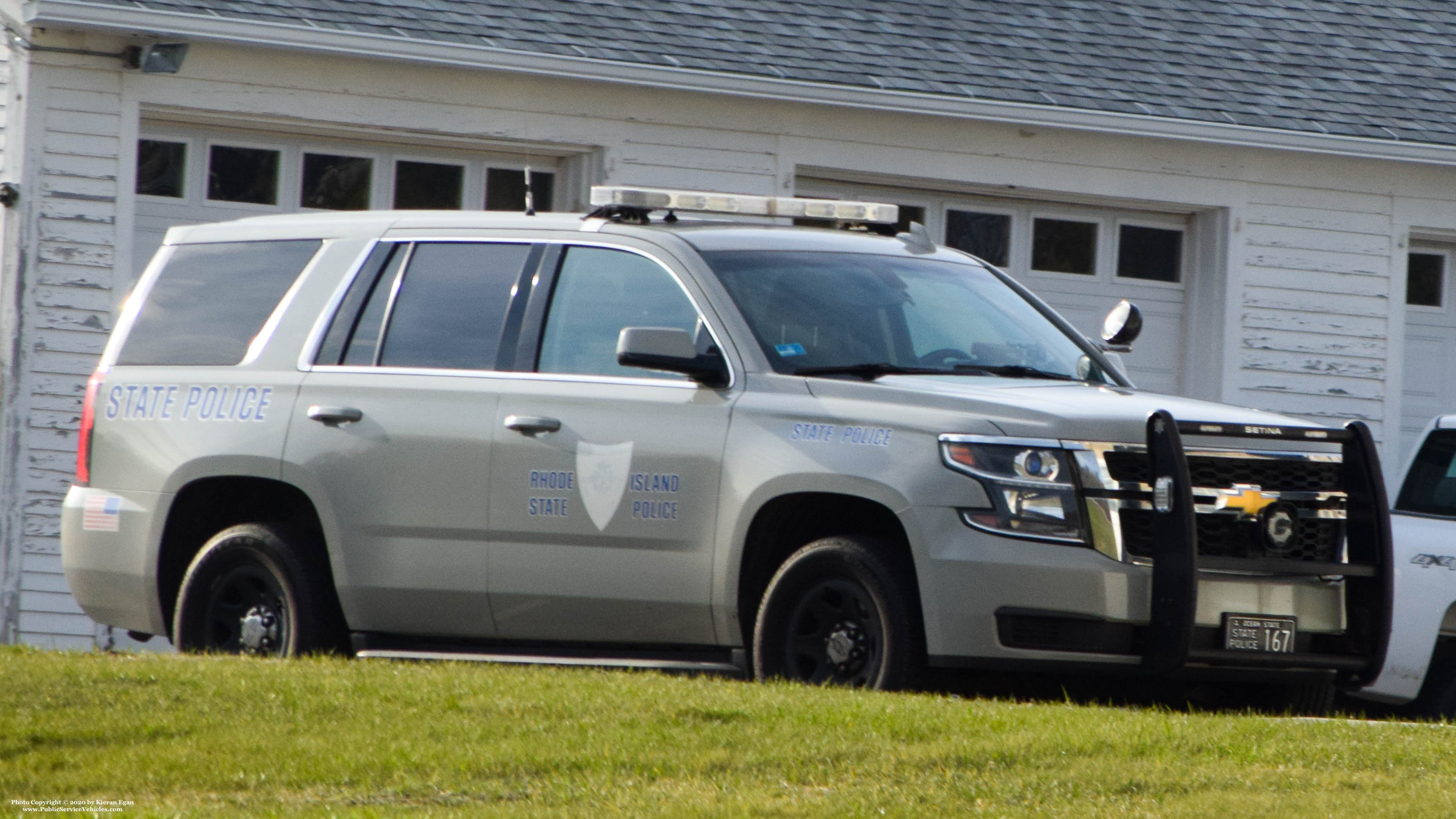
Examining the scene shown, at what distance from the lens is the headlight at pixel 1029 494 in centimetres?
676

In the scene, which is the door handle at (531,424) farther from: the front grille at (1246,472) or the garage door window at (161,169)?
the garage door window at (161,169)

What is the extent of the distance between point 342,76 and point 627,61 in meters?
1.67

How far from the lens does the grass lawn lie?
5574 millimetres

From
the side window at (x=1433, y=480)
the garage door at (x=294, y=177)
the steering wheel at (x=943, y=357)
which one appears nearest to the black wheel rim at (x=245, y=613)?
the steering wheel at (x=943, y=357)

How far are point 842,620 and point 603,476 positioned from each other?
1.01 metres

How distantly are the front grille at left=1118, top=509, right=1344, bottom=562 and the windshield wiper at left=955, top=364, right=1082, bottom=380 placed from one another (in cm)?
96

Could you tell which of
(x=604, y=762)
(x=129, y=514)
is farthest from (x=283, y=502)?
(x=604, y=762)

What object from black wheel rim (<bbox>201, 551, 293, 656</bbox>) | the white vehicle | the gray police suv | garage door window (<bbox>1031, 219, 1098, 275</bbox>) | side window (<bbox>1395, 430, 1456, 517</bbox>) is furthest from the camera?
garage door window (<bbox>1031, 219, 1098, 275</bbox>)

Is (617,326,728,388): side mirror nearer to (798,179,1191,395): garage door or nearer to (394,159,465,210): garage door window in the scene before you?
(394,159,465,210): garage door window

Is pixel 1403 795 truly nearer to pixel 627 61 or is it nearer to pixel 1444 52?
pixel 627 61

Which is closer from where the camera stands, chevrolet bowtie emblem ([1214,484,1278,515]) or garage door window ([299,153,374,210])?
chevrolet bowtie emblem ([1214,484,1278,515])

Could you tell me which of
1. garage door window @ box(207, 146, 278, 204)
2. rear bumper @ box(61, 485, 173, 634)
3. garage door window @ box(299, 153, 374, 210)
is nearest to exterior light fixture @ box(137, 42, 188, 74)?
garage door window @ box(207, 146, 278, 204)

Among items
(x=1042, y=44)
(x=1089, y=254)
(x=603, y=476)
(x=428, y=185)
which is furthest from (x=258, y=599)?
(x=1042, y=44)

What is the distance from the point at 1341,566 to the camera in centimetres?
706
